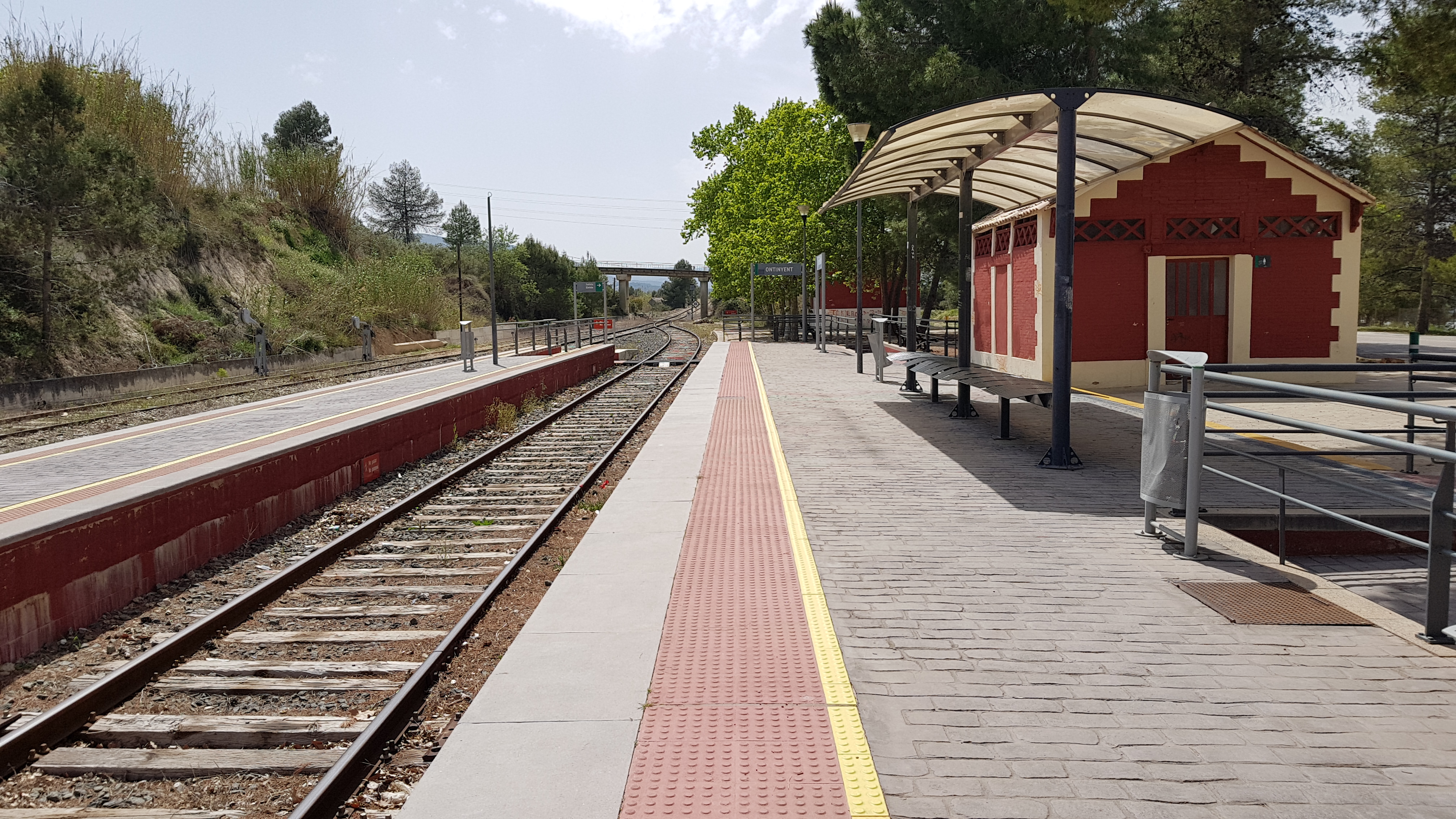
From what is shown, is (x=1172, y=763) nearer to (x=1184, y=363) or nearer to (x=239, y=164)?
(x=1184, y=363)

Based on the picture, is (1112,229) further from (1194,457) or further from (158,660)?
(158,660)

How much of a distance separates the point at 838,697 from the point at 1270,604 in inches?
111

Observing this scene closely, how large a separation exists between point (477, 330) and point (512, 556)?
138 ft

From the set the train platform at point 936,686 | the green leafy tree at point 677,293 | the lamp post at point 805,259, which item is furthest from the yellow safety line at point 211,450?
the green leafy tree at point 677,293

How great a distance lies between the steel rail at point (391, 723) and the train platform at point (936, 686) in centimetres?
38

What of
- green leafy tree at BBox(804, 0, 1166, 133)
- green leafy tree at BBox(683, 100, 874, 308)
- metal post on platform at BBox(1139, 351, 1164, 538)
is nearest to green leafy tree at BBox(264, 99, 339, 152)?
green leafy tree at BBox(683, 100, 874, 308)

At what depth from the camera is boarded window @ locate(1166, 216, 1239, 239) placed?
1623cm

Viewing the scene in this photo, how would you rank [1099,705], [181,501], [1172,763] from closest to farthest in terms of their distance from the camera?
1. [1172,763]
2. [1099,705]
3. [181,501]

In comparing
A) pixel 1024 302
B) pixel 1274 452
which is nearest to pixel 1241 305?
pixel 1024 302

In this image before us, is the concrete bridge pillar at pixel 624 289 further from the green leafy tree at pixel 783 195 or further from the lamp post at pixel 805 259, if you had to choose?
the lamp post at pixel 805 259

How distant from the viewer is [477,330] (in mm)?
47312

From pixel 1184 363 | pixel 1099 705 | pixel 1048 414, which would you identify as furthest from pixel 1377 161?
pixel 1099 705

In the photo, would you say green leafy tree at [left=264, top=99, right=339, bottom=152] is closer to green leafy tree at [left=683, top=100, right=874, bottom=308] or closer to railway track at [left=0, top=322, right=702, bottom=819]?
green leafy tree at [left=683, top=100, right=874, bottom=308]

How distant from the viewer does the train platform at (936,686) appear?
10.4ft
